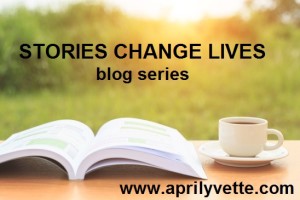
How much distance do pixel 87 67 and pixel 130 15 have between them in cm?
34

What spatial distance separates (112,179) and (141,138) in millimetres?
94

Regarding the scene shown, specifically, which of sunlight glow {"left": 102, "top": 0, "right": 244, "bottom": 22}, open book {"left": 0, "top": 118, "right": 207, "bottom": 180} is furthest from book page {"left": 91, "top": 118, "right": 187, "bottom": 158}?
sunlight glow {"left": 102, "top": 0, "right": 244, "bottom": 22}

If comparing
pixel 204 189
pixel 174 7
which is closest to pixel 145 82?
pixel 174 7

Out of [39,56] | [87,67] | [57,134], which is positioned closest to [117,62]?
[87,67]

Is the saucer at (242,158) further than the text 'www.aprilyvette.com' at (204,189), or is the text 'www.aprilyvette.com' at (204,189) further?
Answer: the saucer at (242,158)

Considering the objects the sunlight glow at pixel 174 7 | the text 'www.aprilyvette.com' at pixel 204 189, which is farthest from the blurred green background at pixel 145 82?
the text 'www.aprilyvette.com' at pixel 204 189

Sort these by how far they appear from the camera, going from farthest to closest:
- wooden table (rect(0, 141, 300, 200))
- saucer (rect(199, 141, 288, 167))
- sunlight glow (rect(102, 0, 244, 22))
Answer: sunlight glow (rect(102, 0, 244, 22)) → saucer (rect(199, 141, 288, 167)) → wooden table (rect(0, 141, 300, 200))

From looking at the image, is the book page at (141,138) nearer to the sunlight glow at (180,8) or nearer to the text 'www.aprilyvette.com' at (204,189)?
the text 'www.aprilyvette.com' at (204,189)

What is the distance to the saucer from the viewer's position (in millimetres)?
1004

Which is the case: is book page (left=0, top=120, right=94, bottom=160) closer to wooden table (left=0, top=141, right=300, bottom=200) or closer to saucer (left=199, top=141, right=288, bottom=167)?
wooden table (left=0, top=141, right=300, bottom=200)

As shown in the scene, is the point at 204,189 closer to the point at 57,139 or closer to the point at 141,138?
the point at 141,138

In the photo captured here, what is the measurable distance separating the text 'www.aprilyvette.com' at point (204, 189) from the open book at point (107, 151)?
38 mm

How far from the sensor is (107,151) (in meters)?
0.94

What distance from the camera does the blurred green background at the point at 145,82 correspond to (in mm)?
2689
